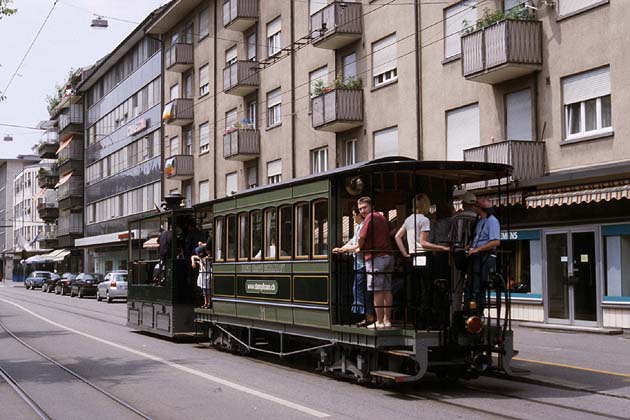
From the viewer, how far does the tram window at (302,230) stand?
12.4m

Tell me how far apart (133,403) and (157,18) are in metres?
39.0

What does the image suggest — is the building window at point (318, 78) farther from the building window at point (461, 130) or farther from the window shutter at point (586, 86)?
the window shutter at point (586, 86)

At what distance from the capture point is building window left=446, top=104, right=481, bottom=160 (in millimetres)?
23406

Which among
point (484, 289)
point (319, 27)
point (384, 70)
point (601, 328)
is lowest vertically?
point (601, 328)

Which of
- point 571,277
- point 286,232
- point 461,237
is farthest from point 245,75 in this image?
point 461,237

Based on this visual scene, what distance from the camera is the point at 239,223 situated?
14.7 meters

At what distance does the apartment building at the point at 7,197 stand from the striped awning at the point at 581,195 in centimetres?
11324

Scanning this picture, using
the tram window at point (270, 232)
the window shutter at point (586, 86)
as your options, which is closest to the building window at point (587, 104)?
the window shutter at point (586, 86)

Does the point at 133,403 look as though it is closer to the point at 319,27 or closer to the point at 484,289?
the point at 484,289

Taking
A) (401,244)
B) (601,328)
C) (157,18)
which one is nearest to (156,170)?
(157,18)

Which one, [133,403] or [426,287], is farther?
[426,287]

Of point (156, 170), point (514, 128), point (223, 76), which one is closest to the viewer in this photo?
point (514, 128)

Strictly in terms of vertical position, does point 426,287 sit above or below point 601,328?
above

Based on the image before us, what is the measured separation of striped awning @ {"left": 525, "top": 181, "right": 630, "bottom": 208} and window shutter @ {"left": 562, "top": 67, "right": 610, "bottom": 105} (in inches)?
86.8
